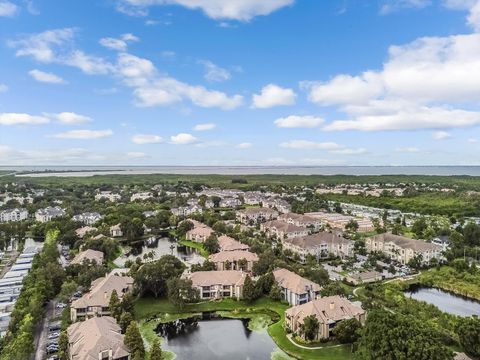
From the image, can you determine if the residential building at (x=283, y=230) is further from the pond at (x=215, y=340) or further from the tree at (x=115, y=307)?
the tree at (x=115, y=307)

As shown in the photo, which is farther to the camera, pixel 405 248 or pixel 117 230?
pixel 117 230

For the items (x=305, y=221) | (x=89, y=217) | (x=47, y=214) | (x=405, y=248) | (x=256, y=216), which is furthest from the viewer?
(x=256, y=216)

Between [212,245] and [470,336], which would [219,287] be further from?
[470,336]

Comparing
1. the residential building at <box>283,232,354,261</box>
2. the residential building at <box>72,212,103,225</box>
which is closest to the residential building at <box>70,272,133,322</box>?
the residential building at <box>283,232,354,261</box>

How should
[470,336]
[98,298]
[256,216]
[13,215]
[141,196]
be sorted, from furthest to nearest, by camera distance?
[141,196], [13,215], [256,216], [98,298], [470,336]

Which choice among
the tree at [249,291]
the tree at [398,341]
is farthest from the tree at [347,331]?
the tree at [249,291]

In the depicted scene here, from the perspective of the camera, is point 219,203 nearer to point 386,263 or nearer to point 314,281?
point 386,263

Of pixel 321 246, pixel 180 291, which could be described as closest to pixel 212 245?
pixel 321 246
